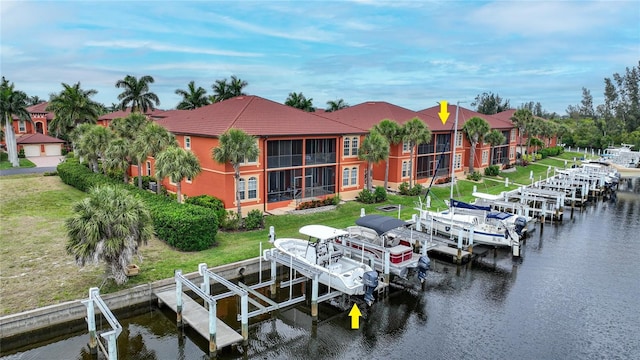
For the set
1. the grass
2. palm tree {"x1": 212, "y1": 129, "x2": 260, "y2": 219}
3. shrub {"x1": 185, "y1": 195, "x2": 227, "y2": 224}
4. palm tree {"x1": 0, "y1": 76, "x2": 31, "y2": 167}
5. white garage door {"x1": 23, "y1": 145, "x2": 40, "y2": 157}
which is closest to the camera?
the grass

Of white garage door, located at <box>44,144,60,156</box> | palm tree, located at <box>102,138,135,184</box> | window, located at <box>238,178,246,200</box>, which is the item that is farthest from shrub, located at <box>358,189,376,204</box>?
white garage door, located at <box>44,144,60,156</box>

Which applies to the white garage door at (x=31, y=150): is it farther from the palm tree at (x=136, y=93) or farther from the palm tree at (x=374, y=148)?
the palm tree at (x=374, y=148)

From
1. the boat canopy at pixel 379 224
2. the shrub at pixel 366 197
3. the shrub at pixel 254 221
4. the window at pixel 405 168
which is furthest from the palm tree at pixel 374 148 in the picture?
the boat canopy at pixel 379 224

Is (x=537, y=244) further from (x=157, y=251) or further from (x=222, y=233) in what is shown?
(x=157, y=251)

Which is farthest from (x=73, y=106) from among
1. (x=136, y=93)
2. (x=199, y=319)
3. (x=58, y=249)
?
(x=199, y=319)

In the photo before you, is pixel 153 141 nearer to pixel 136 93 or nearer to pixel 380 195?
pixel 380 195

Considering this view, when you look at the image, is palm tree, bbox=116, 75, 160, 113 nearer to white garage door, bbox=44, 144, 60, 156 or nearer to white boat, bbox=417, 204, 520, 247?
white garage door, bbox=44, 144, 60, 156

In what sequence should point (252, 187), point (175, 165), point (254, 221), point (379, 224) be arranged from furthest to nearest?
1. point (252, 187)
2. point (254, 221)
3. point (175, 165)
4. point (379, 224)
